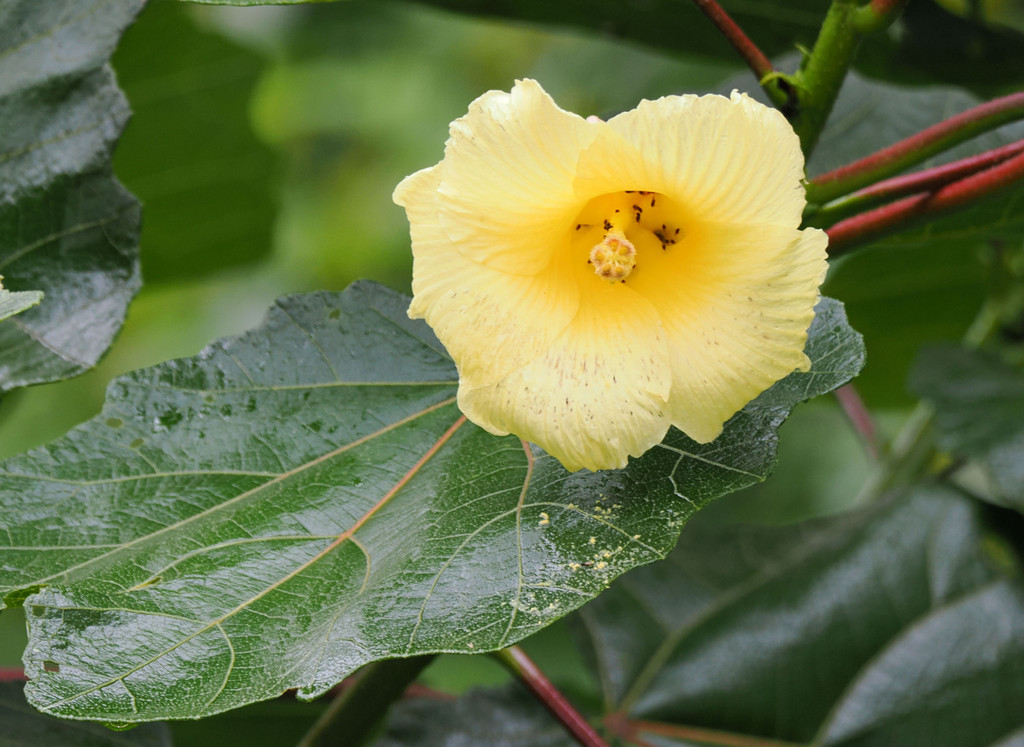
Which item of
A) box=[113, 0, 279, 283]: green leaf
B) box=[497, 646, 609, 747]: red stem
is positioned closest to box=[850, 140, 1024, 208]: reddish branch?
box=[497, 646, 609, 747]: red stem

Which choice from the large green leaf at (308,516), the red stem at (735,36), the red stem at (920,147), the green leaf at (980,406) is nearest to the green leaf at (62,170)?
the large green leaf at (308,516)

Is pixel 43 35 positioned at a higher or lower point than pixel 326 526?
higher

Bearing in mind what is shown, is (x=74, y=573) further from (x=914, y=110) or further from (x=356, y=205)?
(x=356, y=205)

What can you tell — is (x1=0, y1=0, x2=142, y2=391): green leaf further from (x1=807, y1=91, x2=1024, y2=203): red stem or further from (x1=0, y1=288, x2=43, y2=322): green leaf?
(x1=807, y1=91, x2=1024, y2=203): red stem

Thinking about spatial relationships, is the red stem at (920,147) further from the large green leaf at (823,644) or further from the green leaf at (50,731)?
the green leaf at (50,731)

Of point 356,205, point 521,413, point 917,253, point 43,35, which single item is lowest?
point 356,205

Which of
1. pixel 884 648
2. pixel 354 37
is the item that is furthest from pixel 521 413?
pixel 354 37
